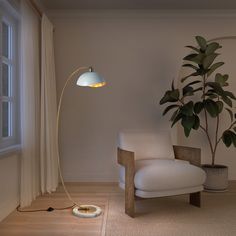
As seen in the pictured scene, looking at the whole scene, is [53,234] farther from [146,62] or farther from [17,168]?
[146,62]

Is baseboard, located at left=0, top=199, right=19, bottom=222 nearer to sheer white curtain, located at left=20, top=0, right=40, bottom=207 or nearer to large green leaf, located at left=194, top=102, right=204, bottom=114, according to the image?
sheer white curtain, located at left=20, top=0, right=40, bottom=207

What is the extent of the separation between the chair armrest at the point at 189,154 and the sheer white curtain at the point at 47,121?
4.80ft

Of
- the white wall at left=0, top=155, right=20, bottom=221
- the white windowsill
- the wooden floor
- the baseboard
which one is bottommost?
the wooden floor

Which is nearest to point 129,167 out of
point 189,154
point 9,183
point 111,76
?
point 189,154

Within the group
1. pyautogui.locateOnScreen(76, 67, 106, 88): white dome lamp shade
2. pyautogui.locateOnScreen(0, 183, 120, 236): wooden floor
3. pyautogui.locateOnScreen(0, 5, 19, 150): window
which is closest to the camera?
pyautogui.locateOnScreen(0, 183, 120, 236): wooden floor

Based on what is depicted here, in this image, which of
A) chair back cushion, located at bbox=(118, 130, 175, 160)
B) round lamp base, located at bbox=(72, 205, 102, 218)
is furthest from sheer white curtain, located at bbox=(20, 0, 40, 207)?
chair back cushion, located at bbox=(118, 130, 175, 160)

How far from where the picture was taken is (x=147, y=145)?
3082 millimetres

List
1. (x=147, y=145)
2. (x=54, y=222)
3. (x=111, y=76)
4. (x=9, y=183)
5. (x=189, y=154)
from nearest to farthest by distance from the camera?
1. (x=54, y=222)
2. (x=9, y=183)
3. (x=189, y=154)
4. (x=147, y=145)
5. (x=111, y=76)

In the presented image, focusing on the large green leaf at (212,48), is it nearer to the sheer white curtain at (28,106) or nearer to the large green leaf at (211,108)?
the large green leaf at (211,108)

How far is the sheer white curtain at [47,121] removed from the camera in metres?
3.12

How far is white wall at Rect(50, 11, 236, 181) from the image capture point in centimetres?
379

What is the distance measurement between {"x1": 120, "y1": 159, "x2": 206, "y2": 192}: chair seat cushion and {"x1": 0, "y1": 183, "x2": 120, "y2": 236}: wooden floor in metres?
0.50

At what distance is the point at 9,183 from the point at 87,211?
79 cm

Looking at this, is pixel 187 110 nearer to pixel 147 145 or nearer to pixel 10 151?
pixel 147 145
